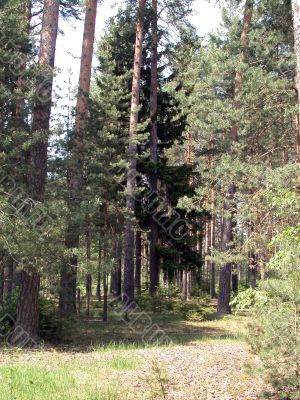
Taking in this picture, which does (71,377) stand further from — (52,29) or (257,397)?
(52,29)

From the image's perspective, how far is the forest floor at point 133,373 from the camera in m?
5.86

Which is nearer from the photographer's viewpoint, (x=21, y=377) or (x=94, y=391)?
(x=94, y=391)

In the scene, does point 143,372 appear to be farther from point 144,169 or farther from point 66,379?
point 144,169

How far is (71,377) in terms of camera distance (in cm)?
650

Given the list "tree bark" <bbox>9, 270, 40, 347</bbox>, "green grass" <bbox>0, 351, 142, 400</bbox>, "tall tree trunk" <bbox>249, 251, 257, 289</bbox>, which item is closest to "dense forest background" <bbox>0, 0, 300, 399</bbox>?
"tree bark" <bbox>9, 270, 40, 347</bbox>

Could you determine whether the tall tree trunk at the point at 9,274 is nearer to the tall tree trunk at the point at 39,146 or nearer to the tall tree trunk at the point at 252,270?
the tall tree trunk at the point at 39,146

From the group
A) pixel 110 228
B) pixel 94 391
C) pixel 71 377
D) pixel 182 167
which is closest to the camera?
pixel 94 391

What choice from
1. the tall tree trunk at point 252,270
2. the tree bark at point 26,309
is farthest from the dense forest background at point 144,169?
the tall tree trunk at point 252,270

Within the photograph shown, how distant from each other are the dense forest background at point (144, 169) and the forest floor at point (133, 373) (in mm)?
922

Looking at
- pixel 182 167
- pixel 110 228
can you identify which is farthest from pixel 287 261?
pixel 182 167

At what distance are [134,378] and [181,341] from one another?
18.3 feet

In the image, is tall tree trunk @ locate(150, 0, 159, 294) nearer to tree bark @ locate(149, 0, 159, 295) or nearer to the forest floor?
tree bark @ locate(149, 0, 159, 295)

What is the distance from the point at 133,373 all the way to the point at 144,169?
50.2 feet

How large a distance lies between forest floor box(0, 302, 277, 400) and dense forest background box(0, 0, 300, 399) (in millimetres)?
922
